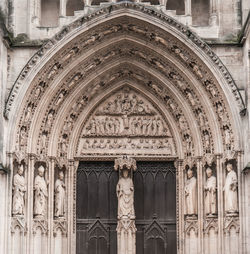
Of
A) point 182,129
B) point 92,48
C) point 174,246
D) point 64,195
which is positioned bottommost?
point 174,246

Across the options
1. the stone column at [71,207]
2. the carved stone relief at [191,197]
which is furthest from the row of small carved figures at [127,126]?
the carved stone relief at [191,197]

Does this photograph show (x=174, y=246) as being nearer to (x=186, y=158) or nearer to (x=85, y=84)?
(x=186, y=158)

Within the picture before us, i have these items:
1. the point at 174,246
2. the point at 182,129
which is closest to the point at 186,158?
the point at 182,129

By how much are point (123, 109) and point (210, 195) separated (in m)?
3.01

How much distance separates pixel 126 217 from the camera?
1853 centimetres

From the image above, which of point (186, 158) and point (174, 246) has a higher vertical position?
point (186, 158)

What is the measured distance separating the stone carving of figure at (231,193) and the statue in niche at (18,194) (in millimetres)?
4366

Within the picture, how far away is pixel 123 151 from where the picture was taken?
62.4 feet

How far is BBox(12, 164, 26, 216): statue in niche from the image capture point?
686 inches

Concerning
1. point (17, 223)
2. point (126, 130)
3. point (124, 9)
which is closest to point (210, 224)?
point (126, 130)

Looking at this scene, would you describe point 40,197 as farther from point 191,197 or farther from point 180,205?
point 191,197

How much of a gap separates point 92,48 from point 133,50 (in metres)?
0.99

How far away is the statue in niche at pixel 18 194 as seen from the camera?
57.2 ft

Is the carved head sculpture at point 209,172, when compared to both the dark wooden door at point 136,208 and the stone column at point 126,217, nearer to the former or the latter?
the dark wooden door at point 136,208
